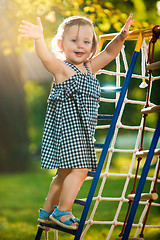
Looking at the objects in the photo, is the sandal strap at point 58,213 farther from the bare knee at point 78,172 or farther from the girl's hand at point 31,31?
the girl's hand at point 31,31

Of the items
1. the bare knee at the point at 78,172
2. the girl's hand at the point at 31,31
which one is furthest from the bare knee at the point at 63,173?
the girl's hand at the point at 31,31

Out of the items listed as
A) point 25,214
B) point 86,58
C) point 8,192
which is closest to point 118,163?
point 8,192

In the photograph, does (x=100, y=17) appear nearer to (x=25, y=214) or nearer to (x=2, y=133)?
(x=25, y=214)

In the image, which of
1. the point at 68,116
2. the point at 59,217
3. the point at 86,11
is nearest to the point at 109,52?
the point at 68,116

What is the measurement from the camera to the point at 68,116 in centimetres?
208

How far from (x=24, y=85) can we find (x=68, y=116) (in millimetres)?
6731

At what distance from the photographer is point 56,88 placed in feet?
6.99

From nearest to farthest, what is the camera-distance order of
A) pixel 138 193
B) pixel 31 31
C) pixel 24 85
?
1. pixel 138 193
2. pixel 31 31
3. pixel 24 85

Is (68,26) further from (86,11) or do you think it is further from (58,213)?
(86,11)

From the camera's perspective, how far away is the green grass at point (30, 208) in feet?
12.3

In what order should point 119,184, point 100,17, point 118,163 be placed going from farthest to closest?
point 118,163 → point 119,184 → point 100,17

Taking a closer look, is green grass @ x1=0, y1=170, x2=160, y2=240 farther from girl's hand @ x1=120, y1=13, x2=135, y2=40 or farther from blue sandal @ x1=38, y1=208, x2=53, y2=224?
girl's hand @ x1=120, y1=13, x2=135, y2=40

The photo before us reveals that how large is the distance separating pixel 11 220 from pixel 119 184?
11.3 ft

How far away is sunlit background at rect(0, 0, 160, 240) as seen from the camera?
4.73 meters
